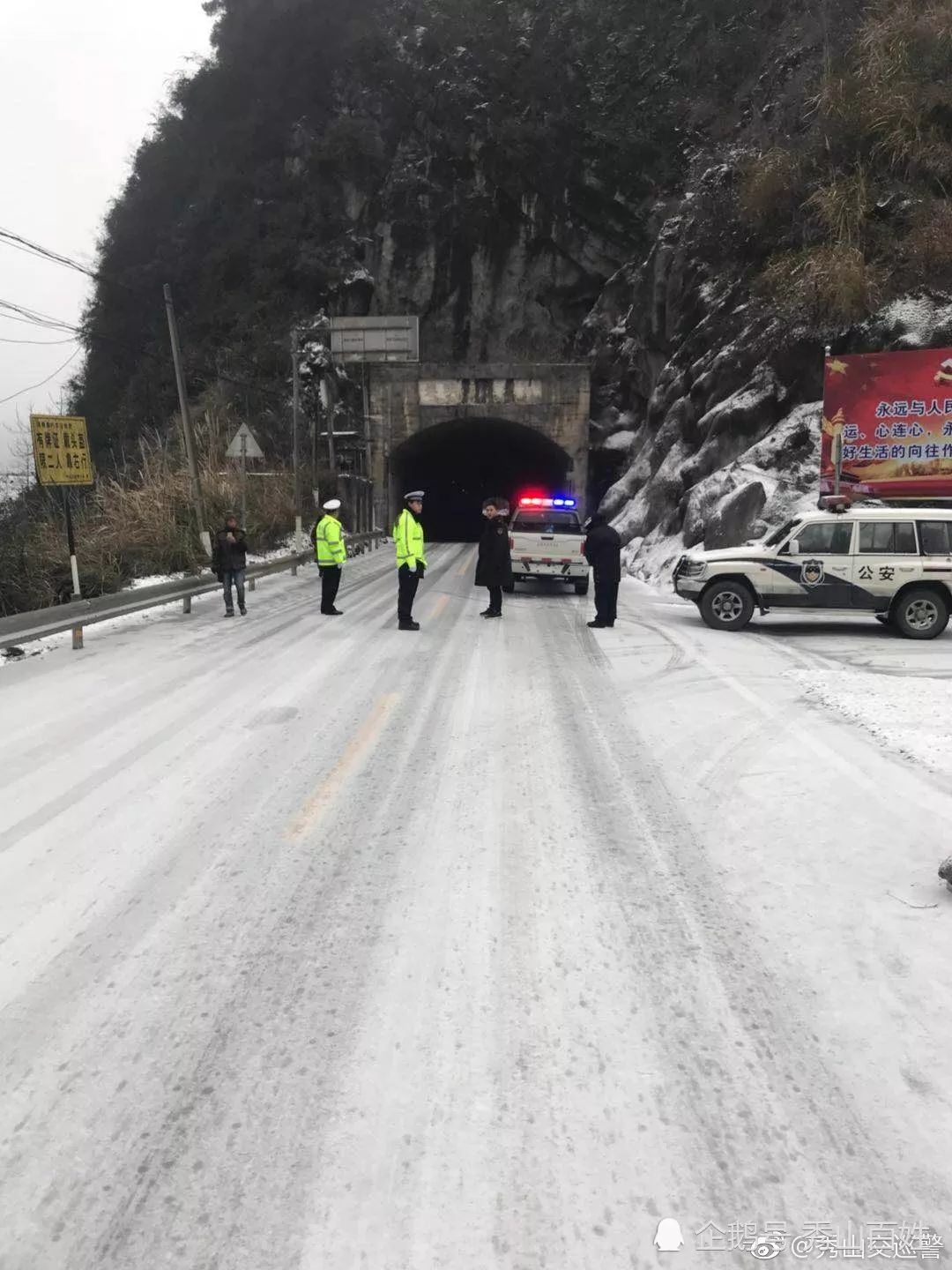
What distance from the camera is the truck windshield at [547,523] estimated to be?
16.6 meters

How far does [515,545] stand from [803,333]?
10226mm

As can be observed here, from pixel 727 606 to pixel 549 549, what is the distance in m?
5.06

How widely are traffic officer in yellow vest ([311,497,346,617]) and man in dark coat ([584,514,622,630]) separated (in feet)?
14.2

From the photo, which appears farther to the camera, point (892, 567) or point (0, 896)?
point (892, 567)

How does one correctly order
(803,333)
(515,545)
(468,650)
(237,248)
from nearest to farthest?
(468,650) → (515,545) → (803,333) → (237,248)

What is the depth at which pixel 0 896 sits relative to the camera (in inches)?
146

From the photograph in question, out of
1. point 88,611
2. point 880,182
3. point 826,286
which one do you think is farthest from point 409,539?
point 880,182

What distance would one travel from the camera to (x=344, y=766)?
5520 mm

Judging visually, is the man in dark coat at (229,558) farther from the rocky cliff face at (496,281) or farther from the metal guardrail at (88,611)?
the rocky cliff face at (496,281)

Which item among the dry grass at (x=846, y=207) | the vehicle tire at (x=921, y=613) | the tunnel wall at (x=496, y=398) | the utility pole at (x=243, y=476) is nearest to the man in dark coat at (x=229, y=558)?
the utility pole at (x=243, y=476)

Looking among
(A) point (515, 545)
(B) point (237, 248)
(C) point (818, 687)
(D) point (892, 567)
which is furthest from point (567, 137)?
(C) point (818, 687)

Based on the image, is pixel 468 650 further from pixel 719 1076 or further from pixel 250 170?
pixel 250 170

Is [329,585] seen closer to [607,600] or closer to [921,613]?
[607,600]

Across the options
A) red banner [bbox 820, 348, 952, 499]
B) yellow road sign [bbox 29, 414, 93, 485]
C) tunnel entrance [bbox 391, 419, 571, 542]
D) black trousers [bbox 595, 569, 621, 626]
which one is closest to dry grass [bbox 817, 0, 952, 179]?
red banner [bbox 820, 348, 952, 499]
